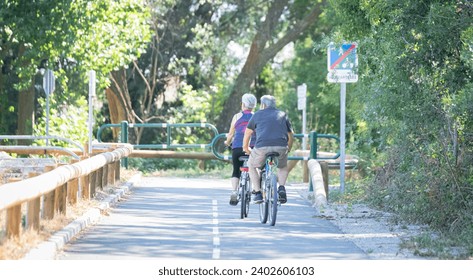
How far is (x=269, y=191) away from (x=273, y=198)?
20cm

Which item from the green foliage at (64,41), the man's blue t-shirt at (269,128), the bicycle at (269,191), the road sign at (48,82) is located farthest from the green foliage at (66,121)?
the man's blue t-shirt at (269,128)

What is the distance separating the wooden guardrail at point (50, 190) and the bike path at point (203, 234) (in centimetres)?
55

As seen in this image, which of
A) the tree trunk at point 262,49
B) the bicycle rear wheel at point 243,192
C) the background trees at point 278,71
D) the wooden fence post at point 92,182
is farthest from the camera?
the tree trunk at point 262,49

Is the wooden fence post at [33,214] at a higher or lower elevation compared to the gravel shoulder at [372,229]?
higher

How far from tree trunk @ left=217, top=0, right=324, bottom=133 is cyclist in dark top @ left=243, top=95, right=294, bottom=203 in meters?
26.7

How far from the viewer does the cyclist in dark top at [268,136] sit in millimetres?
18031

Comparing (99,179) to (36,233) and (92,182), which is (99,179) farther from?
(36,233)

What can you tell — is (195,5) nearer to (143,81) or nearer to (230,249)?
(143,81)

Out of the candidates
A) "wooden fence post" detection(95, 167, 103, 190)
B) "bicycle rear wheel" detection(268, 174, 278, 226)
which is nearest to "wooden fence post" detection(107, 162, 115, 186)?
"wooden fence post" detection(95, 167, 103, 190)

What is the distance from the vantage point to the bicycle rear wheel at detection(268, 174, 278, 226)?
17.8 meters

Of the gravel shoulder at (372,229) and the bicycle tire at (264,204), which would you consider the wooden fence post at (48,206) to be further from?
the gravel shoulder at (372,229)

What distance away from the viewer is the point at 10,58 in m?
40.6

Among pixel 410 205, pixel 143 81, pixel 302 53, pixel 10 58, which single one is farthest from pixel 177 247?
pixel 302 53

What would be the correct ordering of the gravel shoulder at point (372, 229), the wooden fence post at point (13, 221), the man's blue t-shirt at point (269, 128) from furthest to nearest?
1. the man's blue t-shirt at point (269, 128)
2. the gravel shoulder at point (372, 229)
3. the wooden fence post at point (13, 221)
